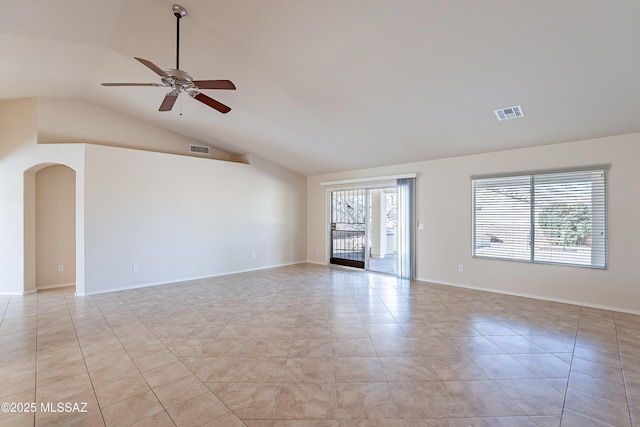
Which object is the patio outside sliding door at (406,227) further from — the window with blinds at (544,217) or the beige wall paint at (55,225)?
the beige wall paint at (55,225)

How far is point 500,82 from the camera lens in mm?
3213

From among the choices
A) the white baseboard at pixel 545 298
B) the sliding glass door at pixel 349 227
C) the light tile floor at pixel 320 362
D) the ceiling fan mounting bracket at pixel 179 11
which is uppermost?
the ceiling fan mounting bracket at pixel 179 11

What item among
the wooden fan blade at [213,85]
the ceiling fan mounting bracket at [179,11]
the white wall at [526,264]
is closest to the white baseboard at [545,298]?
the white wall at [526,264]

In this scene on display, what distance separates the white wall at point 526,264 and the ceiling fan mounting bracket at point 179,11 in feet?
15.3

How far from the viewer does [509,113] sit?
3.77 meters

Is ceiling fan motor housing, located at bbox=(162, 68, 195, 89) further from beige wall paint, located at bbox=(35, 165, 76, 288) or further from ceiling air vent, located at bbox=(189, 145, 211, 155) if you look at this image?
beige wall paint, located at bbox=(35, 165, 76, 288)

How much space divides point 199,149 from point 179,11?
4069 mm

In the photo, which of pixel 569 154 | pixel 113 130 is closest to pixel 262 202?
pixel 113 130

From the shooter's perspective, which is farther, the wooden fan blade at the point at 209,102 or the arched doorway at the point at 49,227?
the arched doorway at the point at 49,227

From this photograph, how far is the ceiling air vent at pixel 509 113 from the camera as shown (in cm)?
367

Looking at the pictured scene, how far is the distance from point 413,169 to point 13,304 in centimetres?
727

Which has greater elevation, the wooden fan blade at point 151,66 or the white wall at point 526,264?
the wooden fan blade at point 151,66

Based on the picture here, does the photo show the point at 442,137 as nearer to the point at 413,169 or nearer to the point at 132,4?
the point at 413,169

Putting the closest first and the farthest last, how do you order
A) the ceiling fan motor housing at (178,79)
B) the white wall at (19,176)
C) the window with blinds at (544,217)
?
the ceiling fan motor housing at (178,79) → the window with blinds at (544,217) → the white wall at (19,176)
